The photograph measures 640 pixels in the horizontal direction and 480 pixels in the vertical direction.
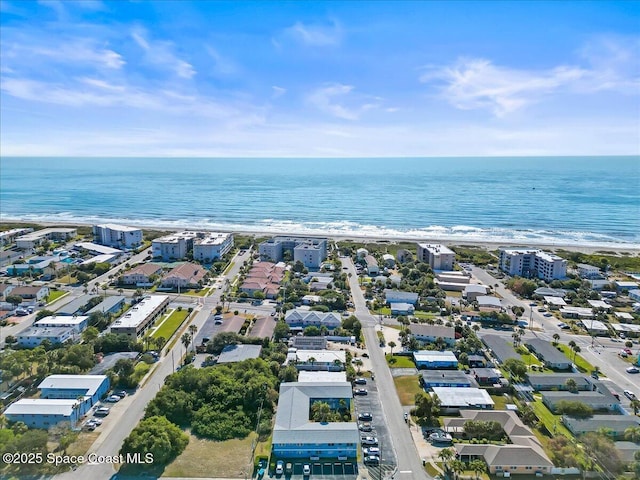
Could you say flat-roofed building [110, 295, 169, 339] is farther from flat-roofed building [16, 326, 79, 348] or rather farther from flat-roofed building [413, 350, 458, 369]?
flat-roofed building [413, 350, 458, 369]

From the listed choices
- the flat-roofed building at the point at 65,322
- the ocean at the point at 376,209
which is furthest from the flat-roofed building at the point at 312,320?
the ocean at the point at 376,209

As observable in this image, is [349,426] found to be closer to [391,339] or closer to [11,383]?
[391,339]

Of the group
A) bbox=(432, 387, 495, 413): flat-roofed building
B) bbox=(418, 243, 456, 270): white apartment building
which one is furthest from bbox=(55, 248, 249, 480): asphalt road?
bbox=(418, 243, 456, 270): white apartment building

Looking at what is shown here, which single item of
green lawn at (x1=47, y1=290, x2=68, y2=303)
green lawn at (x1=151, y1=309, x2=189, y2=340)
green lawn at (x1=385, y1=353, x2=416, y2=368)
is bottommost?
green lawn at (x1=385, y1=353, x2=416, y2=368)

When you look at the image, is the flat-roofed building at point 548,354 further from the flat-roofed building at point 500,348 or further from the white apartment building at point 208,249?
the white apartment building at point 208,249

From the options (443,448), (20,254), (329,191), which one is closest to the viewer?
(443,448)

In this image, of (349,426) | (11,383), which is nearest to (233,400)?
(349,426)
